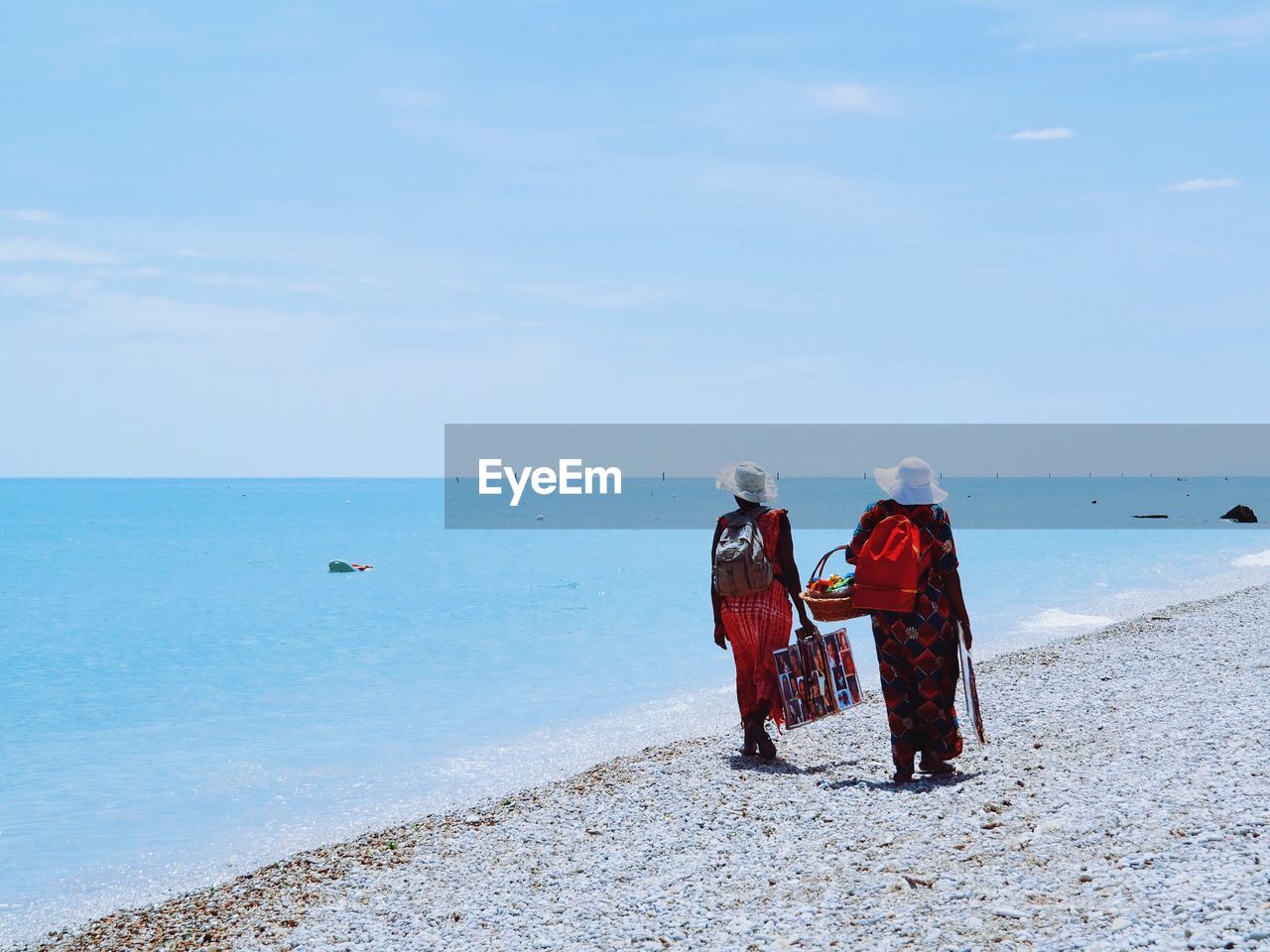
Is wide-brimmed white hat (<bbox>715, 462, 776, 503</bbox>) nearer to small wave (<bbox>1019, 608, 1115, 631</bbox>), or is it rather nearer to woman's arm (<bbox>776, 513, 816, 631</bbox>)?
woman's arm (<bbox>776, 513, 816, 631</bbox>)

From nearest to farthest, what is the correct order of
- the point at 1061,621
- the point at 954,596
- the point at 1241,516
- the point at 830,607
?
the point at 954,596 → the point at 830,607 → the point at 1061,621 → the point at 1241,516

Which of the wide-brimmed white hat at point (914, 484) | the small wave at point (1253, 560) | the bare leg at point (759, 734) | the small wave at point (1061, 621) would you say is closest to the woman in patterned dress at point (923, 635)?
the wide-brimmed white hat at point (914, 484)

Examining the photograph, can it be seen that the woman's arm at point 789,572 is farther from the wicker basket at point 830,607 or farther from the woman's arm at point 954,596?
the woman's arm at point 954,596

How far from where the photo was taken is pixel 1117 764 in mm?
6371

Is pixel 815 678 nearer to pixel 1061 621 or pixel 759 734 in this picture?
pixel 759 734

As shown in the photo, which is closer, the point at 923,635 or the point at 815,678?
the point at 923,635

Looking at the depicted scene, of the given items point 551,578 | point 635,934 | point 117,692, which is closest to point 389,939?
point 635,934

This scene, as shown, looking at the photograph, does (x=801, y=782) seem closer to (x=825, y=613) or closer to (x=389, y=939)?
(x=825, y=613)

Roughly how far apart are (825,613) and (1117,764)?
1.83 m

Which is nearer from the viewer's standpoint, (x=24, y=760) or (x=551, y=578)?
(x=24, y=760)

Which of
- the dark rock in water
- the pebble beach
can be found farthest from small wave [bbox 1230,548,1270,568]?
the dark rock in water

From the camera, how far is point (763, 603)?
7414 mm

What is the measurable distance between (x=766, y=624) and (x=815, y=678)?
1.56 ft

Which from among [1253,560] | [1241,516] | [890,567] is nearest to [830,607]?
[890,567]
